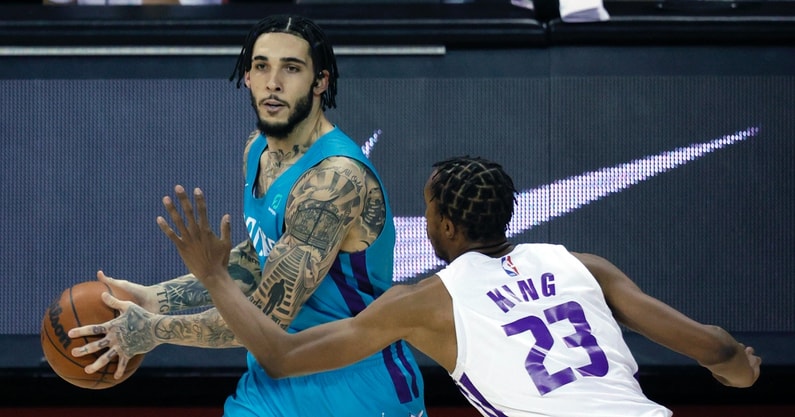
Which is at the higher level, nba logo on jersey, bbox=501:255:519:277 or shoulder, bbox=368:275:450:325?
nba logo on jersey, bbox=501:255:519:277

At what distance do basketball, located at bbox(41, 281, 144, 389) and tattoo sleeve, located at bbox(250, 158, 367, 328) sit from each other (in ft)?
1.51

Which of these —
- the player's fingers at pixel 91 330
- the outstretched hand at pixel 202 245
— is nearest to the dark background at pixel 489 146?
the player's fingers at pixel 91 330

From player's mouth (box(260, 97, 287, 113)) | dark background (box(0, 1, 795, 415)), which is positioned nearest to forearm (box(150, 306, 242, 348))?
player's mouth (box(260, 97, 287, 113))

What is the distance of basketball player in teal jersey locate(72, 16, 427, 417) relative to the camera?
10.1 ft

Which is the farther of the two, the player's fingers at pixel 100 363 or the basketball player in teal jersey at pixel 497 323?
the player's fingers at pixel 100 363

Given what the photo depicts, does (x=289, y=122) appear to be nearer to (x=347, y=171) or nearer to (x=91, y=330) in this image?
(x=347, y=171)

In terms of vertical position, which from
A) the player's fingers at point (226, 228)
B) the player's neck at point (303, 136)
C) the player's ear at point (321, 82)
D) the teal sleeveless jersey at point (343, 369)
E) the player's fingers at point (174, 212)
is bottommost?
the teal sleeveless jersey at point (343, 369)

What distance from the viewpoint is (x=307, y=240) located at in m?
3.05

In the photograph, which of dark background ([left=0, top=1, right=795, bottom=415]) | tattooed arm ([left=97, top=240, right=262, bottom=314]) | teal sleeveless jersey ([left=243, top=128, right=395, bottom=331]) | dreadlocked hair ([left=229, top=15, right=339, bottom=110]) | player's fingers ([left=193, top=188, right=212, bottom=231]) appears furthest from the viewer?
dark background ([left=0, top=1, right=795, bottom=415])

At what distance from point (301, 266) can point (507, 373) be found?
2.11 feet

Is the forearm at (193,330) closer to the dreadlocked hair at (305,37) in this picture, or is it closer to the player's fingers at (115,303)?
the player's fingers at (115,303)

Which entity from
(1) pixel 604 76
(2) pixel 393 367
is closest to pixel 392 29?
(1) pixel 604 76

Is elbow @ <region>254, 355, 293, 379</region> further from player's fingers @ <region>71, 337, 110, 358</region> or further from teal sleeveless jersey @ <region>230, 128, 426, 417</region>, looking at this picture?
player's fingers @ <region>71, 337, 110, 358</region>

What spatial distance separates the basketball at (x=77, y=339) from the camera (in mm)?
3154
